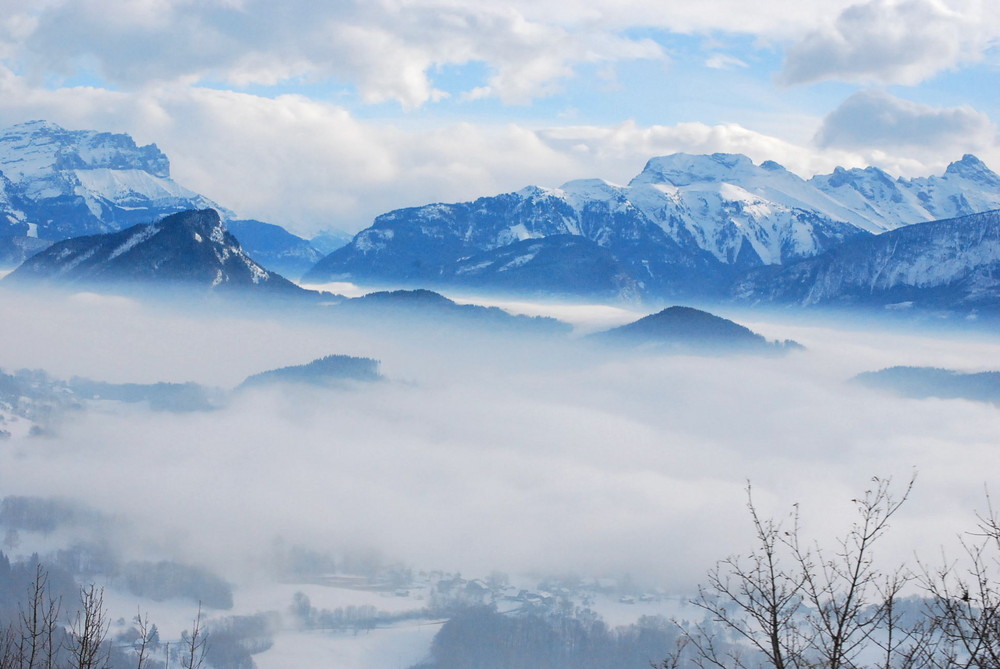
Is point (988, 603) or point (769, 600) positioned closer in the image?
point (988, 603)

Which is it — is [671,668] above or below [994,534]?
below

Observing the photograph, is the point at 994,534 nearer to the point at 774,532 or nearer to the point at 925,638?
the point at 925,638

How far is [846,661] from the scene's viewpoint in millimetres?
25547

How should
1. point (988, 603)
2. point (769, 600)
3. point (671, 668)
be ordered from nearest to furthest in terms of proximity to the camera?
point (988, 603)
point (769, 600)
point (671, 668)

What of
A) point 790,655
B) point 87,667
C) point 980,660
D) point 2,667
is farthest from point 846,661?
point 2,667

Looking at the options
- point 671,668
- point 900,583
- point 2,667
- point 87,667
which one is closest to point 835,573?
point 900,583

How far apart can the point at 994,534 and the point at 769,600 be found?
231 inches

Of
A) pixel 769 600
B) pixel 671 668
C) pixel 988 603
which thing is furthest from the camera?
pixel 671 668

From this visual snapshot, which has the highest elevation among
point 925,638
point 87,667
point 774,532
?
point 774,532

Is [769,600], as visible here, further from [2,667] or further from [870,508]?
[2,667]

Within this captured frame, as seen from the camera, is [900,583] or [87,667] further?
[87,667]

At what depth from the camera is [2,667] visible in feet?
102

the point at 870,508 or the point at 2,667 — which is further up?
the point at 870,508

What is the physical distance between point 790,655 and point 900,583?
3404 millimetres
